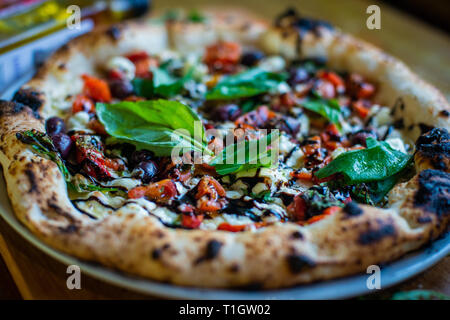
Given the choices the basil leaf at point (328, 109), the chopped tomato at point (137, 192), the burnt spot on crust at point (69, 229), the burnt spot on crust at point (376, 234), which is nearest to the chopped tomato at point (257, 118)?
the basil leaf at point (328, 109)

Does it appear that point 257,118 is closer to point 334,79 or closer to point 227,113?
point 227,113

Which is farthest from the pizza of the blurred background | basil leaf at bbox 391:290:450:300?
the blurred background

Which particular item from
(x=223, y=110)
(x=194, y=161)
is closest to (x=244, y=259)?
(x=194, y=161)

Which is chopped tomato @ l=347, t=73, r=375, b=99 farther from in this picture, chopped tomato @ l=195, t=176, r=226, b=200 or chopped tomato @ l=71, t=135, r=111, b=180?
chopped tomato @ l=71, t=135, r=111, b=180
